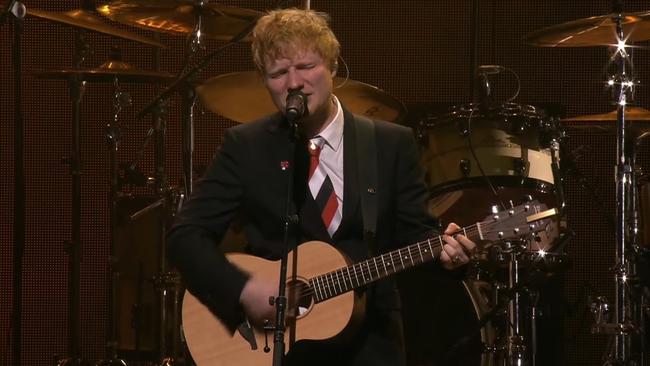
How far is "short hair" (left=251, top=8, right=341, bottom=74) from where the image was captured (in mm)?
3797

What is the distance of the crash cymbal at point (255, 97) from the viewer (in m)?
5.58

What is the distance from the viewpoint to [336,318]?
3.79 meters

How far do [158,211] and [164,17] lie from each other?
4.14 ft

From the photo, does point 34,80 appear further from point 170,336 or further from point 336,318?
point 336,318

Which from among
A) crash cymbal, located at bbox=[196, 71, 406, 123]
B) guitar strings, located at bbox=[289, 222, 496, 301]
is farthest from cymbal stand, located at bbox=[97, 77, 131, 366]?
guitar strings, located at bbox=[289, 222, 496, 301]

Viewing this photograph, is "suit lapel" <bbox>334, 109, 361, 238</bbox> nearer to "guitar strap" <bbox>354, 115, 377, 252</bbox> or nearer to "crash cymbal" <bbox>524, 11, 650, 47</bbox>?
"guitar strap" <bbox>354, 115, 377, 252</bbox>

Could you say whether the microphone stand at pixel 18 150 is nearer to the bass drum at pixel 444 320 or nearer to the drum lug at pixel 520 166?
the bass drum at pixel 444 320

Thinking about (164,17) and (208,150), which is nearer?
(164,17)

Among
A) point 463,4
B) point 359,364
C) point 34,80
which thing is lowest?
point 359,364

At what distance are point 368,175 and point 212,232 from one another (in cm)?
62

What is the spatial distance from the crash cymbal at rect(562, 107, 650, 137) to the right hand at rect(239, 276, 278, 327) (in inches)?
125

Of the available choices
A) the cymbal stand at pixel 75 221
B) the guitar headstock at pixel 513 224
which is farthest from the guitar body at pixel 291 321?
the cymbal stand at pixel 75 221

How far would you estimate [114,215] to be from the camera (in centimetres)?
650

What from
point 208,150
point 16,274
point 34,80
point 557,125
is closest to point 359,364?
point 16,274
